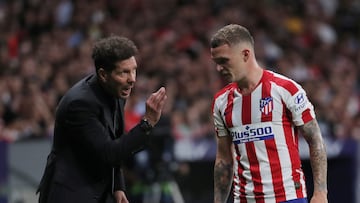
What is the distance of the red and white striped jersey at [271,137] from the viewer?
5.65m

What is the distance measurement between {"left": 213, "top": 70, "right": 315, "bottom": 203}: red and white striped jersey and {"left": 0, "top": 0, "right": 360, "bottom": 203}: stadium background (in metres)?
5.06

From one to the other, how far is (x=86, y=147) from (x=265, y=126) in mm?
1098

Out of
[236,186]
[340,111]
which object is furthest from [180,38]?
[236,186]

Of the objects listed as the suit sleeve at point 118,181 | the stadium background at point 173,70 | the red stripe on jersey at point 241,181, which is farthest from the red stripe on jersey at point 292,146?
the stadium background at point 173,70

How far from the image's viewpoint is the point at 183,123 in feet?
39.4

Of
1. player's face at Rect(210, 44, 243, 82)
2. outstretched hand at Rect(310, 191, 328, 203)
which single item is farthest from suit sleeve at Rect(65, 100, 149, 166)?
outstretched hand at Rect(310, 191, 328, 203)

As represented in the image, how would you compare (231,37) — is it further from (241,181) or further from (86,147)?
(86,147)

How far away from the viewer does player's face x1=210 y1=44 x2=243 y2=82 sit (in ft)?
18.5

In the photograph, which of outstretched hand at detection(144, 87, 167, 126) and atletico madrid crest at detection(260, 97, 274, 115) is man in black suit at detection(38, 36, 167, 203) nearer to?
outstretched hand at detection(144, 87, 167, 126)

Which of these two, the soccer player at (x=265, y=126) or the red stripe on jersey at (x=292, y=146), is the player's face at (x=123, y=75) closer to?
the soccer player at (x=265, y=126)

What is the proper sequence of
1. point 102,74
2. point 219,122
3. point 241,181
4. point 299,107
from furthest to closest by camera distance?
point 219,122 < point 241,181 < point 299,107 < point 102,74

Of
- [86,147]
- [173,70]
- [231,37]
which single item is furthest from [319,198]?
[173,70]

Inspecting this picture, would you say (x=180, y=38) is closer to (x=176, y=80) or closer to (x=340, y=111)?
(x=176, y=80)

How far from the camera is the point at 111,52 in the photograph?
5410mm
